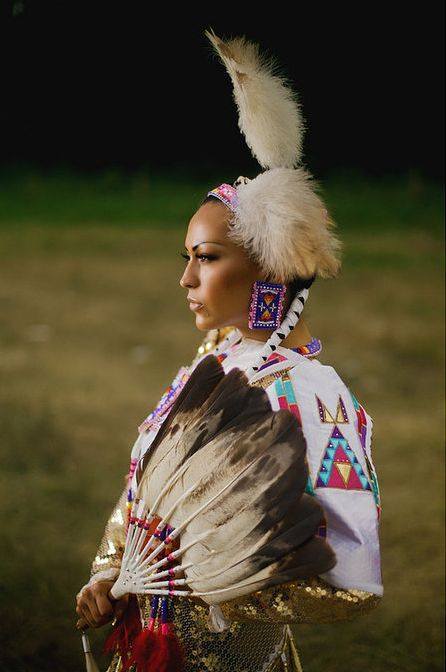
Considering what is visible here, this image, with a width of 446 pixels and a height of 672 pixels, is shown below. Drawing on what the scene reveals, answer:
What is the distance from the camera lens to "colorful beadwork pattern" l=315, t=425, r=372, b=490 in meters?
1.74

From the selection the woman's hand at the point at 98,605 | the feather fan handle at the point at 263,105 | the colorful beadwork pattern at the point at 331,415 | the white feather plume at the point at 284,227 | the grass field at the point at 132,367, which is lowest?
the grass field at the point at 132,367

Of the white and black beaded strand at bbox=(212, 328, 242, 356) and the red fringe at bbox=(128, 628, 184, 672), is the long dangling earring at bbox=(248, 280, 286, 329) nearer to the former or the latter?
the white and black beaded strand at bbox=(212, 328, 242, 356)

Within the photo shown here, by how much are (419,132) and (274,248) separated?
8253 millimetres

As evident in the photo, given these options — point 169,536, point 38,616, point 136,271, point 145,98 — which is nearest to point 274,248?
point 169,536

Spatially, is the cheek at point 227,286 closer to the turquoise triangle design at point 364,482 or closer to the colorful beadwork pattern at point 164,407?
the colorful beadwork pattern at point 164,407

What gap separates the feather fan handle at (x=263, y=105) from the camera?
199cm

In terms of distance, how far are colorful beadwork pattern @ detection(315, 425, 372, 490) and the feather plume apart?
14cm

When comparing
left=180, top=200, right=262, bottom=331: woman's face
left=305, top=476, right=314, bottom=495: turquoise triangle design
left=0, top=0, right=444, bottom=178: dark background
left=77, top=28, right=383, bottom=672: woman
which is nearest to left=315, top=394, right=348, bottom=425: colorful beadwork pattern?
left=77, top=28, right=383, bottom=672: woman

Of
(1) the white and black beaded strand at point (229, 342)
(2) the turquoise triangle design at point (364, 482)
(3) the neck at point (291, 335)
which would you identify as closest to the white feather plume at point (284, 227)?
(3) the neck at point (291, 335)

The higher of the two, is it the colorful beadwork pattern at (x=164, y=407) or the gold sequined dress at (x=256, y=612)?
the colorful beadwork pattern at (x=164, y=407)

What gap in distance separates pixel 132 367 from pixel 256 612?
4586 millimetres

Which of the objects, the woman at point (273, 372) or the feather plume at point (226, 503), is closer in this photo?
the feather plume at point (226, 503)

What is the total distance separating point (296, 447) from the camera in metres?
1.61

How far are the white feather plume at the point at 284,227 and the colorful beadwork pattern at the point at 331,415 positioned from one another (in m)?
0.24
